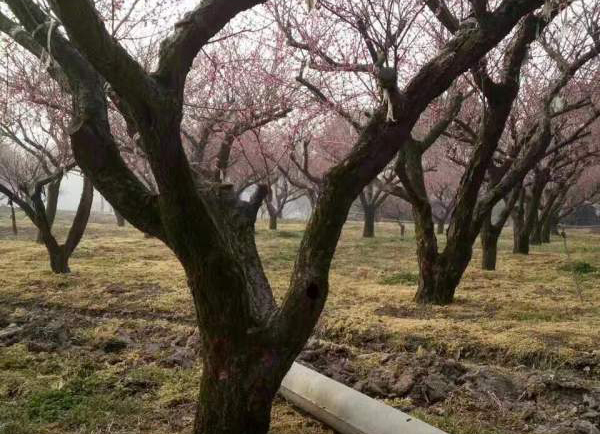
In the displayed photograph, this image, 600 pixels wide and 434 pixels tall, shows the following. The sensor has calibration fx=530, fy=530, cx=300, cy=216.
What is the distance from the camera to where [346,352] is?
5.66 metres

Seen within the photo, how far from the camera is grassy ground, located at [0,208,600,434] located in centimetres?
417

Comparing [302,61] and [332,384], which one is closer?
[332,384]

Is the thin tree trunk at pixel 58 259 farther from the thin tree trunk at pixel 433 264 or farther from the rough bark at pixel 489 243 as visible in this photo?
the rough bark at pixel 489 243

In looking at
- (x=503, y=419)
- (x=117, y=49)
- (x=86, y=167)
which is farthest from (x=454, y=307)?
(x=117, y=49)

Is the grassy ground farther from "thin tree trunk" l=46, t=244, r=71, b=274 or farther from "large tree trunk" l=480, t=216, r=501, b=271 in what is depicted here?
"large tree trunk" l=480, t=216, r=501, b=271

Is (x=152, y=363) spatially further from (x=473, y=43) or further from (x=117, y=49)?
(x=473, y=43)

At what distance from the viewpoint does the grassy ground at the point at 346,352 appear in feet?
13.7

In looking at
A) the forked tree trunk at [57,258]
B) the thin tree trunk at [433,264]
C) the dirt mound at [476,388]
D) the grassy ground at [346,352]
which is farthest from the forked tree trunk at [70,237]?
the dirt mound at [476,388]

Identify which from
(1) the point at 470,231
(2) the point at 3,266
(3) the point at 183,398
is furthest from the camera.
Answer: (2) the point at 3,266

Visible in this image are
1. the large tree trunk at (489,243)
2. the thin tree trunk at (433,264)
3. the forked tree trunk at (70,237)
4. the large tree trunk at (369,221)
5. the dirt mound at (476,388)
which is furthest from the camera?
the large tree trunk at (369,221)

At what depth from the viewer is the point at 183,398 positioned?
14.7ft

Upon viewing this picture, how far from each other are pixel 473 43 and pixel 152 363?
13.6 ft

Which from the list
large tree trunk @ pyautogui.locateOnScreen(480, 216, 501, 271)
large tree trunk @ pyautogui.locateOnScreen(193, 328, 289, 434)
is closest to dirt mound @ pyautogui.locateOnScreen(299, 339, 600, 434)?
large tree trunk @ pyautogui.locateOnScreen(193, 328, 289, 434)

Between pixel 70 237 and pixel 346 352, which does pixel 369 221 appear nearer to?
pixel 70 237
